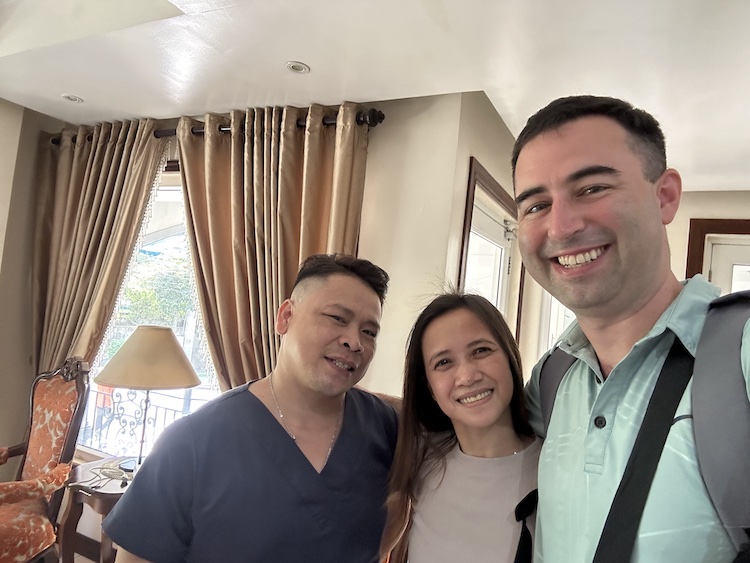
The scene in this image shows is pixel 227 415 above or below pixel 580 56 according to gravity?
below

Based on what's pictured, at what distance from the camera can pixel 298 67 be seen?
6.38 feet

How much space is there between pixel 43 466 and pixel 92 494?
0.40m

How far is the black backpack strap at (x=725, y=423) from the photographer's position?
1.91 ft

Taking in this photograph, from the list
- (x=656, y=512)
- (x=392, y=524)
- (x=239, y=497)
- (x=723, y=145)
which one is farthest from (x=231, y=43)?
(x=723, y=145)

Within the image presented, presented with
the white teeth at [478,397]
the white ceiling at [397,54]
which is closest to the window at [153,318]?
the white ceiling at [397,54]

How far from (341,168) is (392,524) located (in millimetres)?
1497

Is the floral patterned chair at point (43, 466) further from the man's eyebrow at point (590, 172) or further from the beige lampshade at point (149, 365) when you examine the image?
the man's eyebrow at point (590, 172)

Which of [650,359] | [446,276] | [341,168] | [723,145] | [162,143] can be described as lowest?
[650,359]

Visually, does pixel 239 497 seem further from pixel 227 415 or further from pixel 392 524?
pixel 392 524

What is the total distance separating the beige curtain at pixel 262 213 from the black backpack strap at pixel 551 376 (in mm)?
1248

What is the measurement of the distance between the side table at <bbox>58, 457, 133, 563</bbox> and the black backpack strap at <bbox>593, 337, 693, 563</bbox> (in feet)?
6.89

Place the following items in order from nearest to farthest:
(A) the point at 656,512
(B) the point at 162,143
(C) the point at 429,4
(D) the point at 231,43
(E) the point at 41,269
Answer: (A) the point at 656,512 → (C) the point at 429,4 → (D) the point at 231,43 → (B) the point at 162,143 → (E) the point at 41,269

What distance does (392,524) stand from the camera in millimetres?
1181

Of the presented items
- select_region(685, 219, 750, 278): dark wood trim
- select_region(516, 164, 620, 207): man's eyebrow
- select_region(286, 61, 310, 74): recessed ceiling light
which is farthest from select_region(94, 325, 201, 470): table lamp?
select_region(685, 219, 750, 278): dark wood trim
